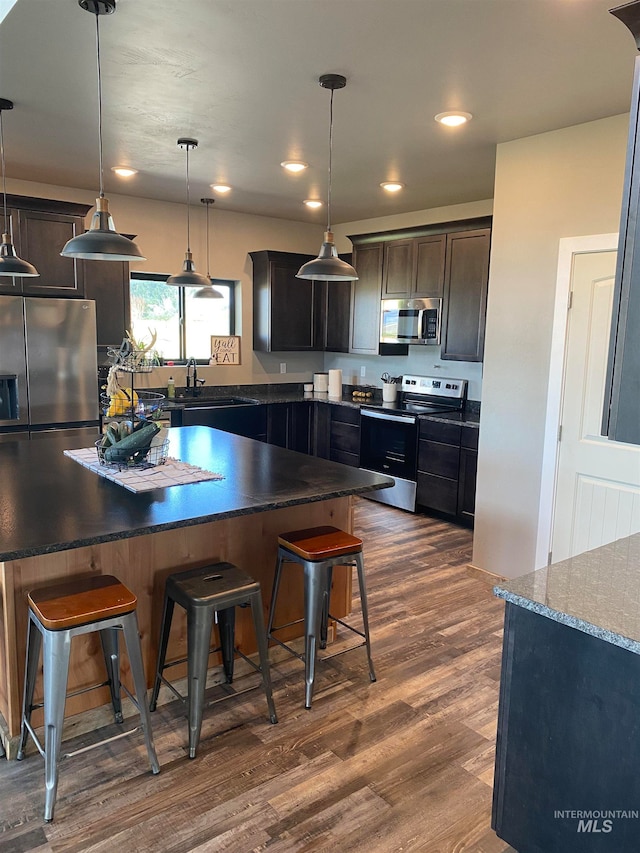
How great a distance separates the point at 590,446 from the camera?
3410mm

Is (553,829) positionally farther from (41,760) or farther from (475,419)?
(475,419)

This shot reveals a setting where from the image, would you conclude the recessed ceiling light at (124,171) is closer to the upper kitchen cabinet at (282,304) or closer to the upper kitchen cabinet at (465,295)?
the upper kitchen cabinet at (282,304)

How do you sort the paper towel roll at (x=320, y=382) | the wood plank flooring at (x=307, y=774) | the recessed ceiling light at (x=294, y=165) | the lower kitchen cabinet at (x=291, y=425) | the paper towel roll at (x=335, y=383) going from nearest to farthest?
the wood plank flooring at (x=307, y=774) → the recessed ceiling light at (x=294, y=165) → the lower kitchen cabinet at (x=291, y=425) → the paper towel roll at (x=335, y=383) → the paper towel roll at (x=320, y=382)

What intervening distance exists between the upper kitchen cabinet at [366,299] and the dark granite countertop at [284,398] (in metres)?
0.56

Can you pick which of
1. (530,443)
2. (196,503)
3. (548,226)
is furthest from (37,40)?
(530,443)

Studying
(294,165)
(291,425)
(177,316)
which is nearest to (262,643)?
(294,165)

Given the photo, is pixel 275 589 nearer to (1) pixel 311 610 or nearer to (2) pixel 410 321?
(1) pixel 311 610

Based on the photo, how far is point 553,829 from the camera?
1604mm

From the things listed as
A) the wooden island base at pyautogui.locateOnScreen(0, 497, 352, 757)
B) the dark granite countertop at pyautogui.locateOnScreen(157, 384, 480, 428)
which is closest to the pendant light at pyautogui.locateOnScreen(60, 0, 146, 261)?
the wooden island base at pyautogui.locateOnScreen(0, 497, 352, 757)

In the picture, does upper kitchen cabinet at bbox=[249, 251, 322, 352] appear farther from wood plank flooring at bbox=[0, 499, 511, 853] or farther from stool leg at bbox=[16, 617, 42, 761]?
stool leg at bbox=[16, 617, 42, 761]

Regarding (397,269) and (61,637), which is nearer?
(61,637)

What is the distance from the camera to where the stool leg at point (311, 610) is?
101 inches

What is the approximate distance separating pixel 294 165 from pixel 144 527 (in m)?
3.11

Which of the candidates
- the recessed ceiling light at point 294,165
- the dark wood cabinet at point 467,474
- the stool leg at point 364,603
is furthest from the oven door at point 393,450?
the stool leg at point 364,603
